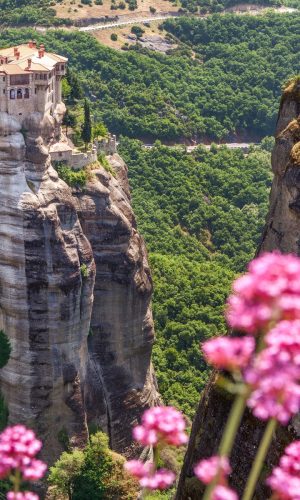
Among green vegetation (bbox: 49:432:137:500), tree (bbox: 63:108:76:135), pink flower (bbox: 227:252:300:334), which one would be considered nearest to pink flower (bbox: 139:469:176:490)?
pink flower (bbox: 227:252:300:334)

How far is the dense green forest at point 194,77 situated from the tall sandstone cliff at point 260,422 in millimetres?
66194

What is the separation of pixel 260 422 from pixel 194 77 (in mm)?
90232

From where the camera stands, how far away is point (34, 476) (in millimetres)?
8914

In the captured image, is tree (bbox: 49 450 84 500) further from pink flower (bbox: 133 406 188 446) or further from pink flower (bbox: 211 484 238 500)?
pink flower (bbox: 211 484 238 500)

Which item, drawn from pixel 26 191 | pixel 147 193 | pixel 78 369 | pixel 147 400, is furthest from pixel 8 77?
pixel 147 193

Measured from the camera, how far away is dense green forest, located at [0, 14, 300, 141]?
A: 10319cm

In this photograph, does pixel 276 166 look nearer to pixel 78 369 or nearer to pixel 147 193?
pixel 78 369

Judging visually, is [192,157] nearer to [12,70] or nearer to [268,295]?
[12,70]

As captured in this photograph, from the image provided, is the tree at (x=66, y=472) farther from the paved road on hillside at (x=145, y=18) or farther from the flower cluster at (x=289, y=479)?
the paved road on hillside at (x=145, y=18)

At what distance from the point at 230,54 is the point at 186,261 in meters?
54.7

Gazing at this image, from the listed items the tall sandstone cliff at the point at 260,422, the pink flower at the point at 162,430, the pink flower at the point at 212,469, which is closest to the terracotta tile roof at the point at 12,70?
the tall sandstone cliff at the point at 260,422

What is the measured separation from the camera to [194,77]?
115 metres

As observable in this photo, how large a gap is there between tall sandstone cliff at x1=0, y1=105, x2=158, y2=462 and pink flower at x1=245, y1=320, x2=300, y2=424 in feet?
117

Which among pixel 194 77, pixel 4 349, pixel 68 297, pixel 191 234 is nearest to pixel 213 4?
pixel 194 77
